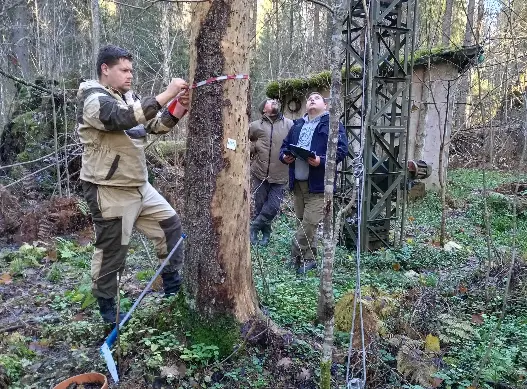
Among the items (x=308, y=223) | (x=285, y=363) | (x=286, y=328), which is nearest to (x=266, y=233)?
(x=308, y=223)

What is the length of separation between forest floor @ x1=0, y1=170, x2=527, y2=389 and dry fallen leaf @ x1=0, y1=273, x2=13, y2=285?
A: 0.11 feet

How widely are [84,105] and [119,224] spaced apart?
100 centimetres

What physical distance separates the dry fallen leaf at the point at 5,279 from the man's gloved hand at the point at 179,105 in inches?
140

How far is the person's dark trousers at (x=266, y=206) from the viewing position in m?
7.24

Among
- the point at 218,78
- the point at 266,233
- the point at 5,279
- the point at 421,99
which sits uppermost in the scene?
the point at 421,99

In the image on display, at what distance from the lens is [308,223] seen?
19.6 ft

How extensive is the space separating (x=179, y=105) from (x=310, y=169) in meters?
2.82

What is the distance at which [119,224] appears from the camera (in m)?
3.69

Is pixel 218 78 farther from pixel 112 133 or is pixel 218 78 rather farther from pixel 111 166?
pixel 111 166

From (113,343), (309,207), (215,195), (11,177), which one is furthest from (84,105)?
(11,177)

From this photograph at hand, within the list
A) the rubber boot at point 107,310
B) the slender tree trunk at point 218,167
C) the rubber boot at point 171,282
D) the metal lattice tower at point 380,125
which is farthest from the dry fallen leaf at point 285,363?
the metal lattice tower at point 380,125

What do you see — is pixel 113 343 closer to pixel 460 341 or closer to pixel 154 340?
pixel 154 340

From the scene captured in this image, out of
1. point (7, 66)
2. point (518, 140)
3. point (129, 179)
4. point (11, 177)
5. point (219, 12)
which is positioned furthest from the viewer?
point (518, 140)

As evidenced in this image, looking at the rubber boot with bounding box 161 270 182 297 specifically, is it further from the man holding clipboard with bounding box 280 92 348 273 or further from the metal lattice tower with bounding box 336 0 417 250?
the metal lattice tower with bounding box 336 0 417 250
